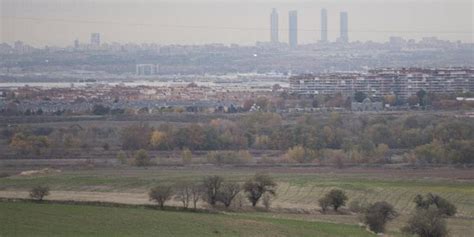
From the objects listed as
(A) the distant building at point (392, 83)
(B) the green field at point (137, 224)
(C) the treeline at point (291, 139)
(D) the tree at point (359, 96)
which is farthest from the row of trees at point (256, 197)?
(A) the distant building at point (392, 83)

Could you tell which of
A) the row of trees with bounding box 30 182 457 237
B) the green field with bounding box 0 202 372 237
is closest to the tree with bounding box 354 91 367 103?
the row of trees with bounding box 30 182 457 237

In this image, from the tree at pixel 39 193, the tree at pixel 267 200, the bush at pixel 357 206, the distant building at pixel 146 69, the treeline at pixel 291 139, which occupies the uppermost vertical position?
the distant building at pixel 146 69

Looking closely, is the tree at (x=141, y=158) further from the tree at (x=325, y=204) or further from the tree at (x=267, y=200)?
the tree at (x=325, y=204)

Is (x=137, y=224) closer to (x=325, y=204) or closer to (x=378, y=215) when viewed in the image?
(x=378, y=215)

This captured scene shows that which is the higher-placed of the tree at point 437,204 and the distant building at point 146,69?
the distant building at point 146,69

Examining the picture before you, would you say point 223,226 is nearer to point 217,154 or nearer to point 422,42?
point 217,154

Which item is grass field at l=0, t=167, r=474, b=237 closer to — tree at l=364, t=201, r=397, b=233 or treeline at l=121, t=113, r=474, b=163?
tree at l=364, t=201, r=397, b=233
